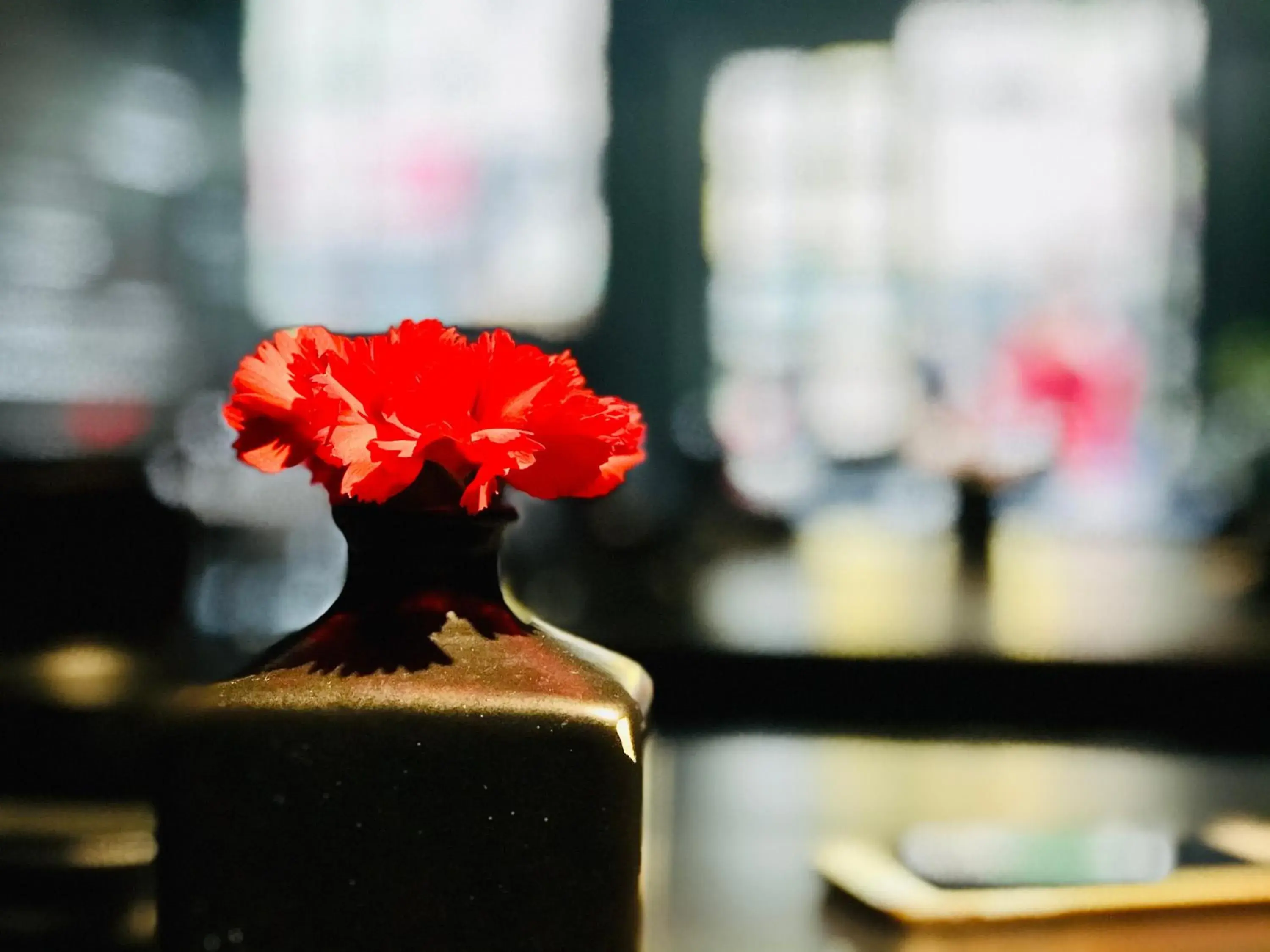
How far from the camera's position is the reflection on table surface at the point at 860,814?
631 millimetres

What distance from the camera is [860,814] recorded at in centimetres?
88

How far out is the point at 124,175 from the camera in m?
3.13

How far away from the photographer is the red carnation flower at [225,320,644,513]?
1.39ft

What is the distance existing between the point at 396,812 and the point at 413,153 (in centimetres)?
311

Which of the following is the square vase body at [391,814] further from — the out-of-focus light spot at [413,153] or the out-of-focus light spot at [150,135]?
the out-of-focus light spot at [150,135]

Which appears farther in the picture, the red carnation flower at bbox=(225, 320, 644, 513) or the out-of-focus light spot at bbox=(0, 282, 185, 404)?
the out-of-focus light spot at bbox=(0, 282, 185, 404)

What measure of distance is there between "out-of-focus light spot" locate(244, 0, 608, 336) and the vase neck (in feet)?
9.40

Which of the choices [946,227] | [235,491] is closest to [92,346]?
[235,491]

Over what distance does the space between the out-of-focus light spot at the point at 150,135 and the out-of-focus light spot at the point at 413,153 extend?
0.53 ft

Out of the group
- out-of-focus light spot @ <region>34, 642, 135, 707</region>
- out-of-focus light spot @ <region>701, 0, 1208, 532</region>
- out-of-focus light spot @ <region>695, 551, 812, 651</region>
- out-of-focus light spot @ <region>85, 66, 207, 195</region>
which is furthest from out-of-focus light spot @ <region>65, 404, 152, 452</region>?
out-of-focus light spot @ <region>34, 642, 135, 707</region>

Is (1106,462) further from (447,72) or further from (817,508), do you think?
(447,72)

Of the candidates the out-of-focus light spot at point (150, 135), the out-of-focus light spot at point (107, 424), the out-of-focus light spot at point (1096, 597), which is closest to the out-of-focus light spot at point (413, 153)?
the out-of-focus light spot at point (150, 135)

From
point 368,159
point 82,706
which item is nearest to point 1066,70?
point 368,159

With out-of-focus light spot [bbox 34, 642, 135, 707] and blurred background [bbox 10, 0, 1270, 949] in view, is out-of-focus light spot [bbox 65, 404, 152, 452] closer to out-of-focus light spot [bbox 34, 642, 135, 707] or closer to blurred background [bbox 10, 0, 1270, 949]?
blurred background [bbox 10, 0, 1270, 949]
